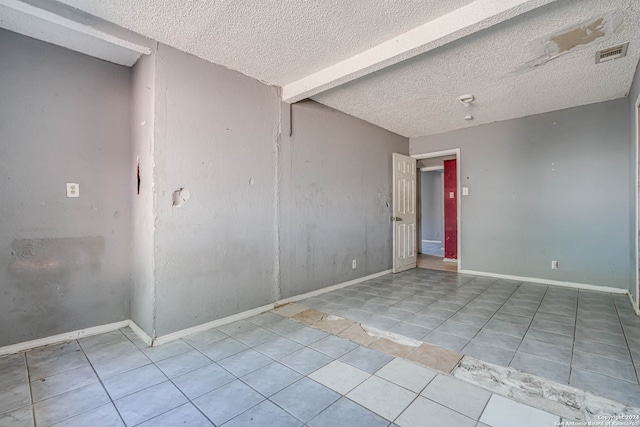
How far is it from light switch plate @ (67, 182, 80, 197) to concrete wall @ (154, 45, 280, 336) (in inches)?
29.2

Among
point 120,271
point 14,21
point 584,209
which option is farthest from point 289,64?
point 584,209

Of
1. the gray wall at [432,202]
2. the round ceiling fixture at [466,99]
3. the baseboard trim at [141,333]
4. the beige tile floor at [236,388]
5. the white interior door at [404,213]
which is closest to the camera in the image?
the beige tile floor at [236,388]

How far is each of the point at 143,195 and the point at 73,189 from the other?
58 cm

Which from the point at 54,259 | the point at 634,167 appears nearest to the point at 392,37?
the point at 634,167

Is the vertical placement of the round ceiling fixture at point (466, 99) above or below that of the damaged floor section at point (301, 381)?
above

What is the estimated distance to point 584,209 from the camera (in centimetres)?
384

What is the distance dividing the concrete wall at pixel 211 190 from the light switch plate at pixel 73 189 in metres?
0.74

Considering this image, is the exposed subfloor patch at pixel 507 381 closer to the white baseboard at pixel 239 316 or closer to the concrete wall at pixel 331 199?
the white baseboard at pixel 239 316

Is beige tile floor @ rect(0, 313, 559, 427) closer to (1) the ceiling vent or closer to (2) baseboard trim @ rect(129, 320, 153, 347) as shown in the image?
(2) baseboard trim @ rect(129, 320, 153, 347)

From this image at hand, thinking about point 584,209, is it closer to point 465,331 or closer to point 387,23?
point 465,331

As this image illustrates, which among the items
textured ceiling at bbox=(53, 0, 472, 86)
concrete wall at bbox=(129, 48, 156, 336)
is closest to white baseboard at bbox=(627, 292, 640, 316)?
textured ceiling at bbox=(53, 0, 472, 86)

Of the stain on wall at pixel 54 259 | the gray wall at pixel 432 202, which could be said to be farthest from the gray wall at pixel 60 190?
the gray wall at pixel 432 202

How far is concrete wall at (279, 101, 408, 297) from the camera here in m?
3.36

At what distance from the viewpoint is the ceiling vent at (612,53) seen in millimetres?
2412
